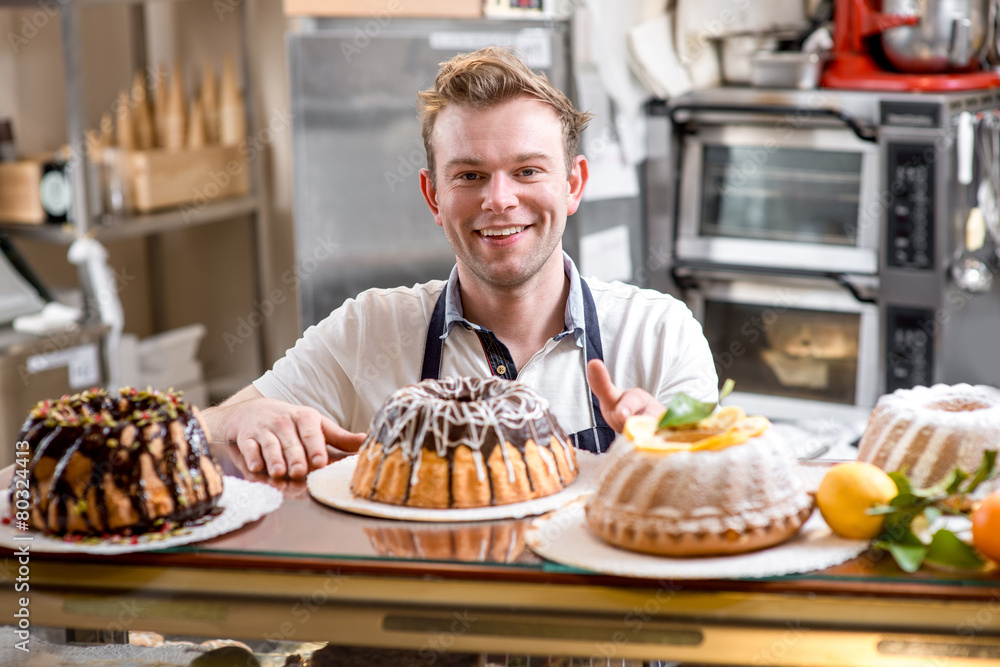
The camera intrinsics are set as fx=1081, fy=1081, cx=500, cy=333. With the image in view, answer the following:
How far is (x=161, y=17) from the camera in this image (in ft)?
14.4

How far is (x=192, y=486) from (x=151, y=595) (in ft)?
0.43

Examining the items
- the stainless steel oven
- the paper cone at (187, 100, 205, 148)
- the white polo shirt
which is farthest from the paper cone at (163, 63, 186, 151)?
the white polo shirt

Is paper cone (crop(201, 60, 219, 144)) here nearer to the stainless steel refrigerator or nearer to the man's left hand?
the stainless steel refrigerator

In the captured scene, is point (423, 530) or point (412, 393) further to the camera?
point (412, 393)

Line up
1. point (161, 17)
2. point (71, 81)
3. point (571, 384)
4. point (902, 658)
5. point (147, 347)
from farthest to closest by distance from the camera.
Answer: point (161, 17)
point (147, 347)
point (71, 81)
point (571, 384)
point (902, 658)

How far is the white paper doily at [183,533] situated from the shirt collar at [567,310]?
73 centimetres

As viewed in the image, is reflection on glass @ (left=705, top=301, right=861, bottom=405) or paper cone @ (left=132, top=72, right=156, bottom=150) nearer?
reflection on glass @ (left=705, top=301, right=861, bottom=405)

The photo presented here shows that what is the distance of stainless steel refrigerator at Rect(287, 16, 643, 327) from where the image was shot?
3.38 m

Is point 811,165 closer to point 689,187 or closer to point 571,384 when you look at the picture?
point 689,187

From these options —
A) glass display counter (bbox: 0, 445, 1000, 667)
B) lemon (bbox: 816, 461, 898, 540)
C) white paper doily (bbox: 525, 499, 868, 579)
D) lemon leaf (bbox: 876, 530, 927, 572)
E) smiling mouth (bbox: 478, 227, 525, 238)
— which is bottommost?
glass display counter (bbox: 0, 445, 1000, 667)

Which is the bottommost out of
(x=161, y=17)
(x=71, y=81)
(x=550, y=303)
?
(x=550, y=303)

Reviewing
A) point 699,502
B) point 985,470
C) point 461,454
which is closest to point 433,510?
point 461,454

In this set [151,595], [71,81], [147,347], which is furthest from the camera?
[147,347]

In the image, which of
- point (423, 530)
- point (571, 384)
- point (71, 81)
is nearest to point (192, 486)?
point (423, 530)
